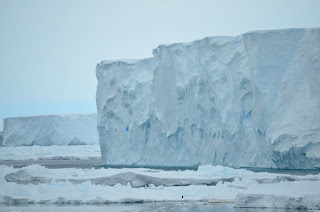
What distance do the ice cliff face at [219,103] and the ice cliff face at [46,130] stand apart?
1800cm

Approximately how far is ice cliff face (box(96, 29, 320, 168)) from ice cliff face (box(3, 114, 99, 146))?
18.0 metres

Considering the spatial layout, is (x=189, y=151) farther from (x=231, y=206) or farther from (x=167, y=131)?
(x=231, y=206)

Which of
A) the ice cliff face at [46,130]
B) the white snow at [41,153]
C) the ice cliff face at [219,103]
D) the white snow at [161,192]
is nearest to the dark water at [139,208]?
the white snow at [161,192]

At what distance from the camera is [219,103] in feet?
75.5

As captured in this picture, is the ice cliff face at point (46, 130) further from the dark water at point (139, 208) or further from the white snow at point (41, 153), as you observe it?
the dark water at point (139, 208)

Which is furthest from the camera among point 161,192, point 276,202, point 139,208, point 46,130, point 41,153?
point 46,130

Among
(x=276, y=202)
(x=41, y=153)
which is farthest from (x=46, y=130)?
(x=276, y=202)

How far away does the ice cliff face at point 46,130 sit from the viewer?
46.7 meters

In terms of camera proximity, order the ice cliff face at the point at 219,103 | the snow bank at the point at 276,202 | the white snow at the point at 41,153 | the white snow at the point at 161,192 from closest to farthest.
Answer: the snow bank at the point at 276,202
the white snow at the point at 161,192
the ice cliff face at the point at 219,103
the white snow at the point at 41,153

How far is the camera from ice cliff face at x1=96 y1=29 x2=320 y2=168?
783 inches

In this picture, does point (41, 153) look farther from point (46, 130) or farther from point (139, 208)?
point (139, 208)

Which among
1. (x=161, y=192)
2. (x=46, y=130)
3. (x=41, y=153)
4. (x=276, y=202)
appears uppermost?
(x=276, y=202)

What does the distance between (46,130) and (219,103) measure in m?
26.8

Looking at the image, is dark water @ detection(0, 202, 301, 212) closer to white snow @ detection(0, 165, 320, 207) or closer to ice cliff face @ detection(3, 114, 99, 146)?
white snow @ detection(0, 165, 320, 207)
